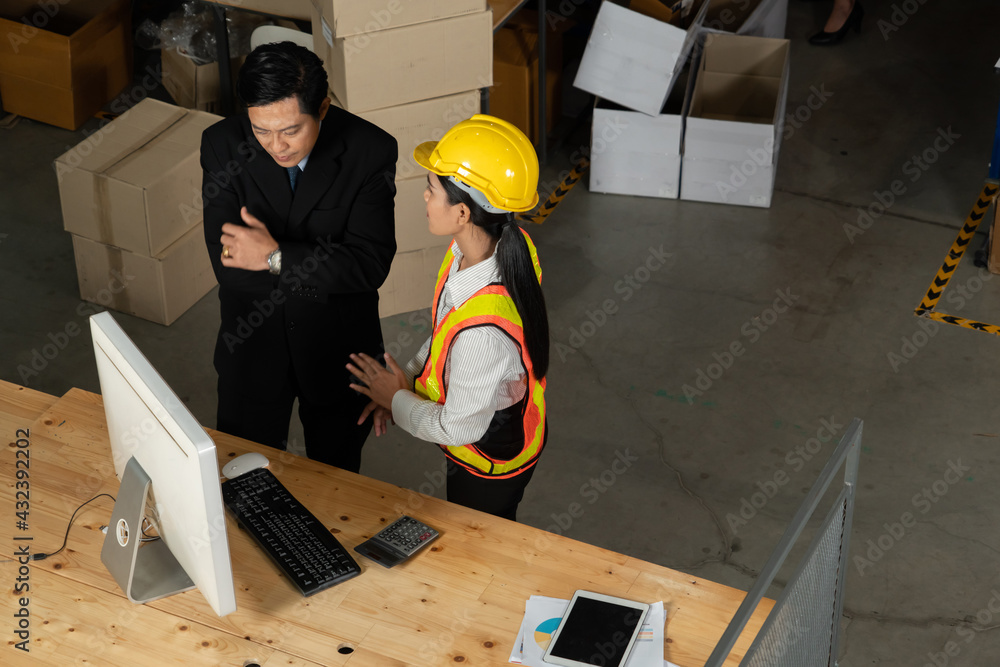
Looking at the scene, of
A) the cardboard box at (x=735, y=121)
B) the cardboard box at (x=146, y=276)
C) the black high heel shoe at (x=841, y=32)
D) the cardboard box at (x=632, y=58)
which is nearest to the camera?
the cardboard box at (x=146, y=276)

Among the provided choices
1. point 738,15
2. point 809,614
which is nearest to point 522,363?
point 809,614

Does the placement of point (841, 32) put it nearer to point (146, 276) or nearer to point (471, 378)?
point (146, 276)

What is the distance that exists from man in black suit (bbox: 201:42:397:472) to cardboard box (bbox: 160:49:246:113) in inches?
123

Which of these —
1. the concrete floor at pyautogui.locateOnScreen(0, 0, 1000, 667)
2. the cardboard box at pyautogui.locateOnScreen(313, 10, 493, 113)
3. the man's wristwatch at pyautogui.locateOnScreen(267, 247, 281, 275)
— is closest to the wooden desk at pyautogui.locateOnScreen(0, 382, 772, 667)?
the man's wristwatch at pyautogui.locateOnScreen(267, 247, 281, 275)

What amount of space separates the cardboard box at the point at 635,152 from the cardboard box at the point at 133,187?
7.09 ft

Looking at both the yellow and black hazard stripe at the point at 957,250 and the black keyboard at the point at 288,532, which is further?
the yellow and black hazard stripe at the point at 957,250

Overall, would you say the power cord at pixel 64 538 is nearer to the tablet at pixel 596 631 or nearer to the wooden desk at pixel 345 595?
the wooden desk at pixel 345 595

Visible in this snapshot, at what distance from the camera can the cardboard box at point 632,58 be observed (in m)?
5.66

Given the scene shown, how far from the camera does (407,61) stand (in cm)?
452

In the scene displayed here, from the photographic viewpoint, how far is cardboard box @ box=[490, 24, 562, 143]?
5883mm

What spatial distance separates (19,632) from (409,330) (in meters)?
2.90

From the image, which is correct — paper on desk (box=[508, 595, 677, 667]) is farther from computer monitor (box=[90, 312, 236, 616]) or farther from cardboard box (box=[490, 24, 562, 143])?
cardboard box (box=[490, 24, 562, 143])

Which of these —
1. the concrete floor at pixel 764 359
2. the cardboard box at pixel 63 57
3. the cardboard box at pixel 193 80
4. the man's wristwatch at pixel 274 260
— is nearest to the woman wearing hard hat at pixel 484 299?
the man's wristwatch at pixel 274 260

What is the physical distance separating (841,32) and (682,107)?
2.20m
